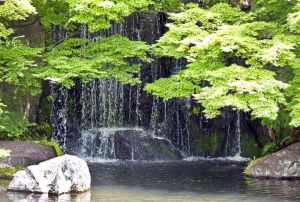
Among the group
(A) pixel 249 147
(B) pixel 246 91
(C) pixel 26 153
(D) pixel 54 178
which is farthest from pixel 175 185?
(A) pixel 249 147

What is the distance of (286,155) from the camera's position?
2112 cm

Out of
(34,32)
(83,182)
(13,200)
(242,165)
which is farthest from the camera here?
(34,32)

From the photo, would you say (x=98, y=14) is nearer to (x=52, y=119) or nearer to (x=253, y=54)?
(x=253, y=54)

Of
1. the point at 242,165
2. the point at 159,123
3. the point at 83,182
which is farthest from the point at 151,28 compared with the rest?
the point at 83,182

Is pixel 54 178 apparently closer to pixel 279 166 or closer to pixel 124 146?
pixel 279 166

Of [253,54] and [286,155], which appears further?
[286,155]

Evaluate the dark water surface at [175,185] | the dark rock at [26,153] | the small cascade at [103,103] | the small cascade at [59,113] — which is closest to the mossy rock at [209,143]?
the dark water surface at [175,185]

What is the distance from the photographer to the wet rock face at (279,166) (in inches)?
810

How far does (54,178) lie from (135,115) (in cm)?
1375

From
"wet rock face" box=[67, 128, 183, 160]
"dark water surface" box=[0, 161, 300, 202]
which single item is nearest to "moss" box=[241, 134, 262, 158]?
"wet rock face" box=[67, 128, 183, 160]

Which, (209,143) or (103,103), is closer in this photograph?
(209,143)

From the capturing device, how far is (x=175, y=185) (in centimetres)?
1856

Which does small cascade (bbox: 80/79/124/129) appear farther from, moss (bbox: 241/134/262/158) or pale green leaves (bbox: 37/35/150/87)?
moss (bbox: 241/134/262/158)

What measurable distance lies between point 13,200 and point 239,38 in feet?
31.2
